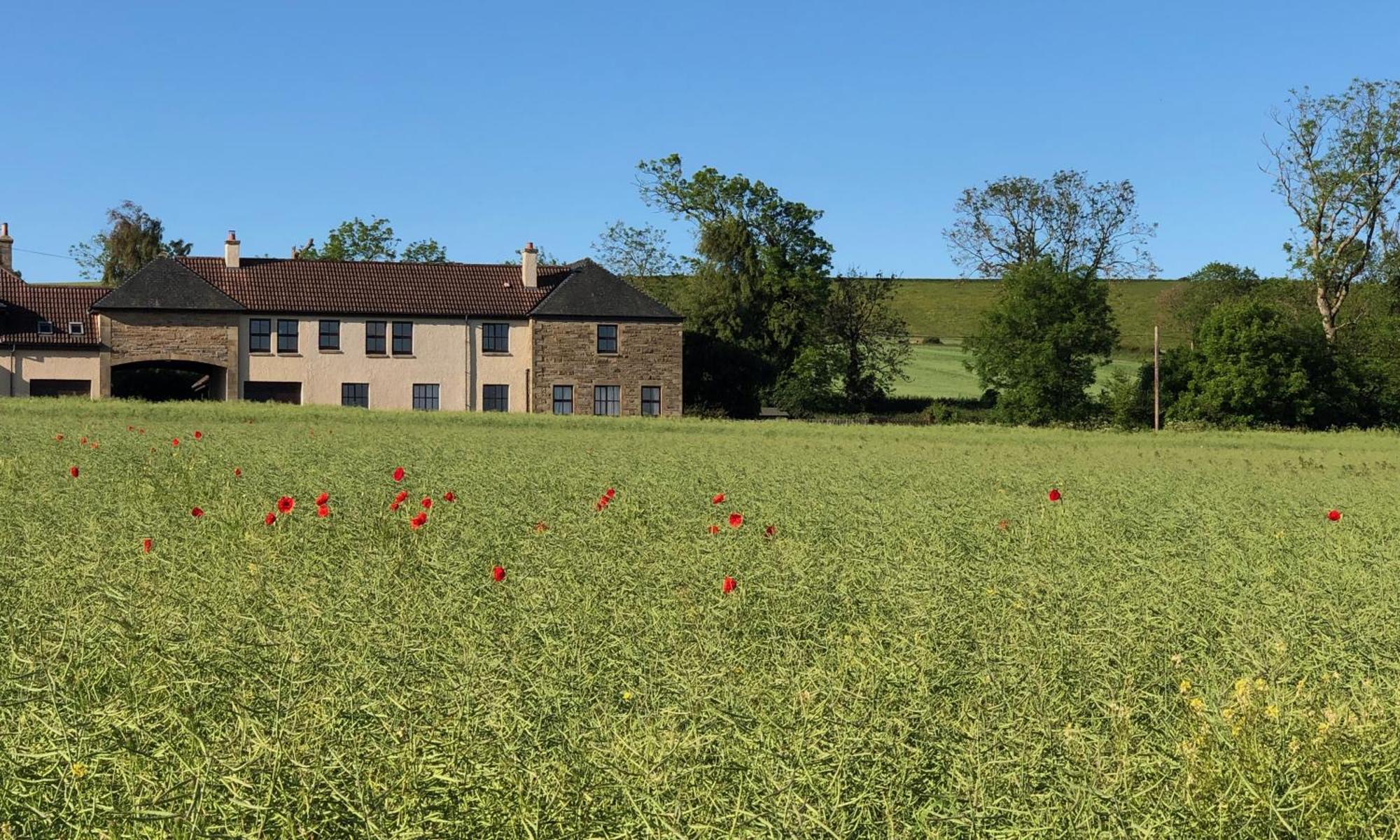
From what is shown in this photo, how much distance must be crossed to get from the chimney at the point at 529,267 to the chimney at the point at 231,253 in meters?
12.1

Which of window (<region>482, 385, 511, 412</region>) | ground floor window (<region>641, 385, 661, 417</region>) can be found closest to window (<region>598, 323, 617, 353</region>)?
ground floor window (<region>641, 385, 661, 417</region>)

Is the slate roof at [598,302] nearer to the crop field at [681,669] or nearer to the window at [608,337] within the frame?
the window at [608,337]

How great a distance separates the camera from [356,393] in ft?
180

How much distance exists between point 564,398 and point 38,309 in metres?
22.7

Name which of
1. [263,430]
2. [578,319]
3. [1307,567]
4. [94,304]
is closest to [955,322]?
[578,319]

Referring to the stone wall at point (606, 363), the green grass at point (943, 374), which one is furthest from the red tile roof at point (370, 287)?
the green grass at point (943, 374)

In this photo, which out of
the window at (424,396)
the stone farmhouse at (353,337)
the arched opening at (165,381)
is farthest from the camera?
the window at (424,396)

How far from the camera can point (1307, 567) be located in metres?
8.41

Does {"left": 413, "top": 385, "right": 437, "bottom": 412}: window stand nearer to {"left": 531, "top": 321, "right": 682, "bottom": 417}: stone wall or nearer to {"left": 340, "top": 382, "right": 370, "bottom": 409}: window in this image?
{"left": 340, "top": 382, "right": 370, "bottom": 409}: window

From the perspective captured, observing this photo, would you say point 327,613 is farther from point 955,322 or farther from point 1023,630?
point 955,322

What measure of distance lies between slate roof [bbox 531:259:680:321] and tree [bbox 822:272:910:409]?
13750 mm

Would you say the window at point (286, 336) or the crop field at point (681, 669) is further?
the window at point (286, 336)

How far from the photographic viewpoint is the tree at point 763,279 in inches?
2410

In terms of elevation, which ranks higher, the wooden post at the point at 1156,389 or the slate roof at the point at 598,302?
the slate roof at the point at 598,302
